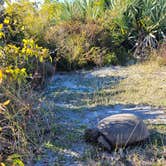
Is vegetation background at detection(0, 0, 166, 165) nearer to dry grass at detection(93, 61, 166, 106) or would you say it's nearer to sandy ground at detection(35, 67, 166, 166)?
sandy ground at detection(35, 67, 166, 166)

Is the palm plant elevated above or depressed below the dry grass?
above

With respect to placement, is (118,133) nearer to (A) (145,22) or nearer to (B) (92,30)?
(B) (92,30)

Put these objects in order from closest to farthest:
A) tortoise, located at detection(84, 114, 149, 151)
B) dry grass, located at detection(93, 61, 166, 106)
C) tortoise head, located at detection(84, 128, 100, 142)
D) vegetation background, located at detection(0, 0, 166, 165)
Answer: tortoise, located at detection(84, 114, 149, 151) < tortoise head, located at detection(84, 128, 100, 142) < dry grass, located at detection(93, 61, 166, 106) < vegetation background, located at detection(0, 0, 166, 165)

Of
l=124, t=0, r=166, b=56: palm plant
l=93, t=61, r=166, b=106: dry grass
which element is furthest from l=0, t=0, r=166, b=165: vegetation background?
l=93, t=61, r=166, b=106: dry grass

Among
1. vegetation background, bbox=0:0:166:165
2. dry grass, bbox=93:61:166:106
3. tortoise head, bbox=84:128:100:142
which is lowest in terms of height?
tortoise head, bbox=84:128:100:142

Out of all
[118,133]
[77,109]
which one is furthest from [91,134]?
[77,109]

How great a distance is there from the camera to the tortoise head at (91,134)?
511 centimetres

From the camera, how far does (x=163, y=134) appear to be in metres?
5.39

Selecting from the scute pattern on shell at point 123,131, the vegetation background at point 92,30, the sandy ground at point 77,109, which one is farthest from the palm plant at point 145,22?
the scute pattern on shell at point 123,131

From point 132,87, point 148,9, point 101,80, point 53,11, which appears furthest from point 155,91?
point 53,11

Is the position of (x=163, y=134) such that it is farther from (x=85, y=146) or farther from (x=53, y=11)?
(x=53, y=11)

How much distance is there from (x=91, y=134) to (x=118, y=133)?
349mm

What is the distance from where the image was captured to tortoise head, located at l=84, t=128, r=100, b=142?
5.11 m

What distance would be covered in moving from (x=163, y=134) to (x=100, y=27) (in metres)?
6.37
